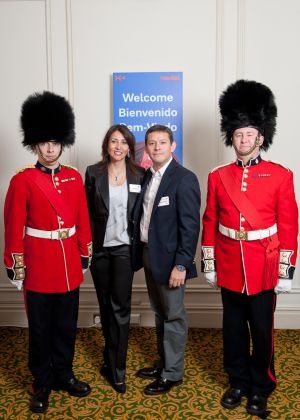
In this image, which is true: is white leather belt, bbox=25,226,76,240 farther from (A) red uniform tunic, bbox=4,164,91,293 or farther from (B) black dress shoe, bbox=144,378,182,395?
(B) black dress shoe, bbox=144,378,182,395

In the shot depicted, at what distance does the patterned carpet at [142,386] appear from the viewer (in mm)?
2322

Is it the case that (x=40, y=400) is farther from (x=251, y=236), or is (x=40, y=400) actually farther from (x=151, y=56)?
(x=151, y=56)

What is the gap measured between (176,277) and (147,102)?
155 cm

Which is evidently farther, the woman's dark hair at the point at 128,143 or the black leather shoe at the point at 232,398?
the woman's dark hair at the point at 128,143

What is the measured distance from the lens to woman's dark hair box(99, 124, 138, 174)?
2464mm

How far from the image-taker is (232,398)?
2379 millimetres

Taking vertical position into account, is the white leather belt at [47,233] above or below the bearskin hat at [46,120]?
below

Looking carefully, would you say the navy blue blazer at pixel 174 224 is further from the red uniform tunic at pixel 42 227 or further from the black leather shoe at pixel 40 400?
the black leather shoe at pixel 40 400

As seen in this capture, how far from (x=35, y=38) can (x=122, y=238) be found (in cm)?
182

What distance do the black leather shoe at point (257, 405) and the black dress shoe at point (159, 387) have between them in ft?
1.51

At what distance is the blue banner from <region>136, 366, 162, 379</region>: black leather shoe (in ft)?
4.89

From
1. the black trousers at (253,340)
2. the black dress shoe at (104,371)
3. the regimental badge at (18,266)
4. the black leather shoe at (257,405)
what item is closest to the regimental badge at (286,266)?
the black trousers at (253,340)

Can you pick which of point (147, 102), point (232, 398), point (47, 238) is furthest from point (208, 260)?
point (147, 102)

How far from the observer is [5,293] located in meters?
3.54
